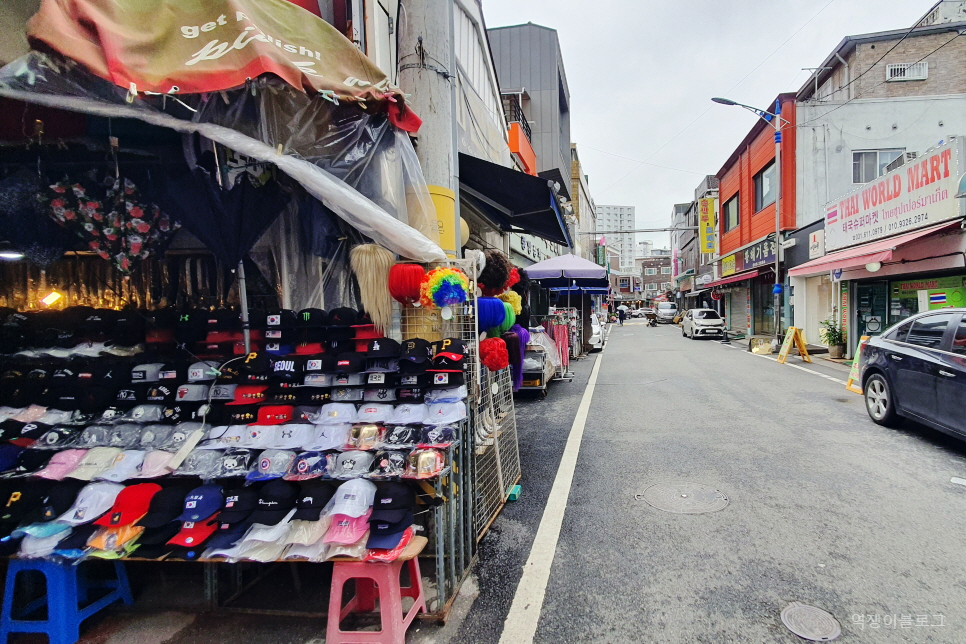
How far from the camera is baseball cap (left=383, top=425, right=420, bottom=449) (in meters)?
2.82

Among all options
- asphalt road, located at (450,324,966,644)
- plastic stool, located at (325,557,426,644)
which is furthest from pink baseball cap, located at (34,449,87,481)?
asphalt road, located at (450,324,966,644)

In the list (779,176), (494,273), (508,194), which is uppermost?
(779,176)

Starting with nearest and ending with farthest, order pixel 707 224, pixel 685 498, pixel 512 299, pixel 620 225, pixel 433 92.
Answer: pixel 433 92 < pixel 685 498 < pixel 512 299 < pixel 707 224 < pixel 620 225

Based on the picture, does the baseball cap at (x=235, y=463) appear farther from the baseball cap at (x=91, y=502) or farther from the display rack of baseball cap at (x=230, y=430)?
the baseball cap at (x=91, y=502)

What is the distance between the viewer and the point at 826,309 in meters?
16.4

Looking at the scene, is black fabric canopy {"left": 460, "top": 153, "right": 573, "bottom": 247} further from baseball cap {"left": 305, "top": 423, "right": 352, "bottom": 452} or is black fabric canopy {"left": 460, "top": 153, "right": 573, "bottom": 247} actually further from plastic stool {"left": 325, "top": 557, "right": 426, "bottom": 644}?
plastic stool {"left": 325, "top": 557, "right": 426, "bottom": 644}

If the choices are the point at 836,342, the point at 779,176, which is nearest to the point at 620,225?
the point at 779,176

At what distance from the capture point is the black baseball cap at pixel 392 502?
2555 mm

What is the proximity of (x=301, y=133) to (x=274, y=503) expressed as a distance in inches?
95.4

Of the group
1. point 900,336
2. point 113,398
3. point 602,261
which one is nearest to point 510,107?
point 900,336

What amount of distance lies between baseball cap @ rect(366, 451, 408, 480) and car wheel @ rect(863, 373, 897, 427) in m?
6.73

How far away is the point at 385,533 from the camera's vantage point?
254 centimetres

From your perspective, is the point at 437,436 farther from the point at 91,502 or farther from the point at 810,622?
the point at 810,622

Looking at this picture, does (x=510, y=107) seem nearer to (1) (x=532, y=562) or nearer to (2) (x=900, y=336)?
(2) (x=900, y=336)
